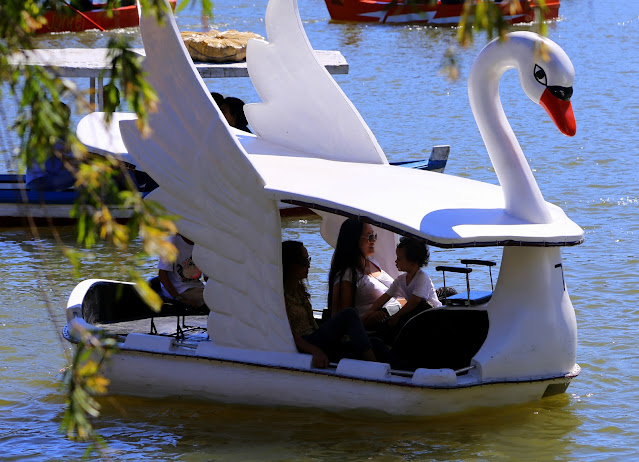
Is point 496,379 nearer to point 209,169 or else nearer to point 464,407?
point 464,407

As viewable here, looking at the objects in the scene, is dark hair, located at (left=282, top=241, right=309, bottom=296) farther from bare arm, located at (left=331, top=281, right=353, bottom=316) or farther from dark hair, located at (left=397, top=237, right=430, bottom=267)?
dark hair, located at (left=397, top=237, right=430, bottom=267)

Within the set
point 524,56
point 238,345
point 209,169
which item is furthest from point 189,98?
point 524,56

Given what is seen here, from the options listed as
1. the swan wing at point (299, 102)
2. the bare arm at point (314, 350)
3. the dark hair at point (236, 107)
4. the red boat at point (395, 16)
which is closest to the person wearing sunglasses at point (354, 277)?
the bare arm at point (314, 350)

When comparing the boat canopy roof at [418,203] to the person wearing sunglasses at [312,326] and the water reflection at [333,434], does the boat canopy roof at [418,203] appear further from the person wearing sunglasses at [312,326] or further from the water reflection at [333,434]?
the water reflection at [333,434]

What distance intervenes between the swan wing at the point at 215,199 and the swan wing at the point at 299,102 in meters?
1.64

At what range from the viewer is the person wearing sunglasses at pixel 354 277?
7094 millimetres

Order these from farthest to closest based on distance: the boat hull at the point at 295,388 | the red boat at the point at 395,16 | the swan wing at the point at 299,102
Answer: the red boat at the point at 395,16 → the swan wing at the point at 299,102 → the boat hull at the point at 295,388

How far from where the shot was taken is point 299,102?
8102mm

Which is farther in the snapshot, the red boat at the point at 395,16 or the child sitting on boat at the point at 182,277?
the red boat at the point at 395,16

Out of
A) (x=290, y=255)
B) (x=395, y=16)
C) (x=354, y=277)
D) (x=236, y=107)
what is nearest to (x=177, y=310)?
(x=290, y=255)

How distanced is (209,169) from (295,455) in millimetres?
1782

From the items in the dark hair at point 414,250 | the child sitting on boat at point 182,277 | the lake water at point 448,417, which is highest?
the dark hair at point 414,250

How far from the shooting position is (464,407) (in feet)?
21.6

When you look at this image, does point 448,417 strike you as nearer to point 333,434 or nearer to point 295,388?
point 333,434
